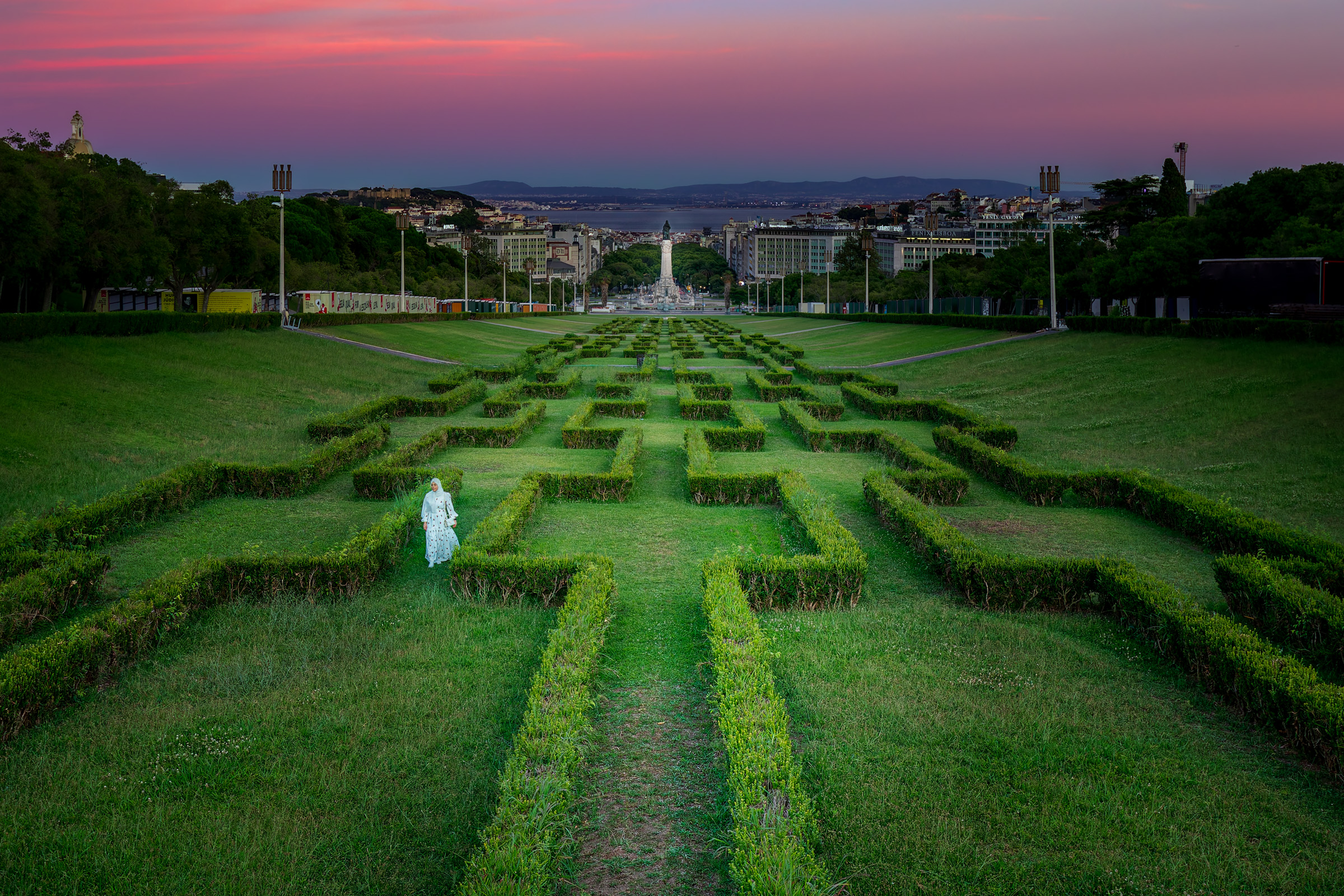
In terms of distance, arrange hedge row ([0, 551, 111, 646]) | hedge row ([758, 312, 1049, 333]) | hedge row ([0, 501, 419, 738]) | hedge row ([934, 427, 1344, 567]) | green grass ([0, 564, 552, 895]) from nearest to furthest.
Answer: green grass ([0, 564, 552, 895]) → hedge row ([0, 501, 419, 738]) → hedge row ([0, 551, 111, 646]) → hedge row ([934, 427, 1344, 567]) → hedge row ([758, 312, 1049, 333])

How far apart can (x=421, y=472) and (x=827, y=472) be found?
19.5 ft

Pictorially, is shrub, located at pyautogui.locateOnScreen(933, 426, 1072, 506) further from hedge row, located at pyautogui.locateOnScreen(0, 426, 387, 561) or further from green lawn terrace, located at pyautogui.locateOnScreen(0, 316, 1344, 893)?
hedge row, located at pyautogui.locateOnScreen(0, 426, 387, 561)

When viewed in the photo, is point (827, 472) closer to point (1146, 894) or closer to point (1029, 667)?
point (1029, 667)

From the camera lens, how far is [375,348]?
120 feet

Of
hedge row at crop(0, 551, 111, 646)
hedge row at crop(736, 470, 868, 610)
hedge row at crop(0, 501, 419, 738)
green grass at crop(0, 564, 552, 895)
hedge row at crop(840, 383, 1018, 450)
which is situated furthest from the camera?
hedge row at crop(840, 383, 1018, 450)

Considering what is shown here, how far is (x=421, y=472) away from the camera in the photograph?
44.4 feet

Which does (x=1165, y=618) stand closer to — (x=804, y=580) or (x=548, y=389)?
(x=804, y=580)

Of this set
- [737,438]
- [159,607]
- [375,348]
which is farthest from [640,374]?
[159,607]

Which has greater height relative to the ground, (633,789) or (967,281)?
(967,281)

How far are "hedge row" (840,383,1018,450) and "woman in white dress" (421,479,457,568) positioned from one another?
33.4 feet

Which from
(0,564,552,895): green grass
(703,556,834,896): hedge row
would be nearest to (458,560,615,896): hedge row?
(0,564,552,895): green grass

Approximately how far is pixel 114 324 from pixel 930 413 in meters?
19.0

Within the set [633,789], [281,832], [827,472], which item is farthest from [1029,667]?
[827,472]

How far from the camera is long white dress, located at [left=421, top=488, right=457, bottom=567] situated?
32.8 feet
